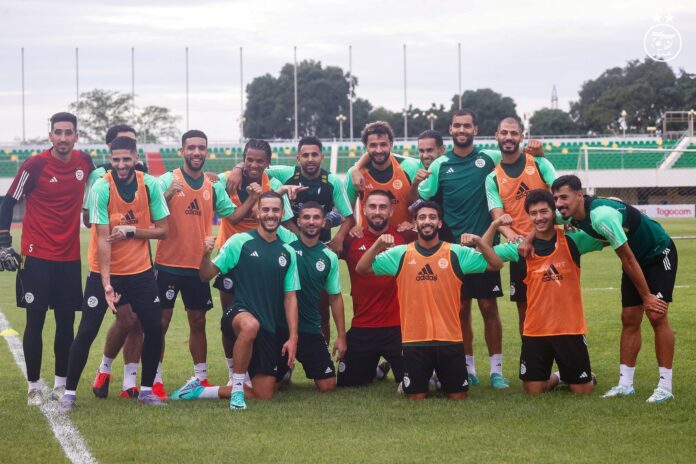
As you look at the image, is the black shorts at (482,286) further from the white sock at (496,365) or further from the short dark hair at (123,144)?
the short dark hair at (123,144)

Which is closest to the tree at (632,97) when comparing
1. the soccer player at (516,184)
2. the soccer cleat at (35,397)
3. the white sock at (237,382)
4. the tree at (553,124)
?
the tree at (553,124)

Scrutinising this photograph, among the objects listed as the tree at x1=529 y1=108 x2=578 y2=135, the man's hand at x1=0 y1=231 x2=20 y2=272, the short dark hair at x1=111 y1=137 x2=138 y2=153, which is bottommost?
the man's hand at x1=0 y1=231 x2=20 y2=272

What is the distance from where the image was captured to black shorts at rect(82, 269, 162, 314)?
24.4 ft

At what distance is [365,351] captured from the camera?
820 centimetres

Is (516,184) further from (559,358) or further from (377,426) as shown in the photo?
(377,426)

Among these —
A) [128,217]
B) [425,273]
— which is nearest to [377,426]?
[425,273]

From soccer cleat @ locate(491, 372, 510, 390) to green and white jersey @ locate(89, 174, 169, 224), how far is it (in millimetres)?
2943

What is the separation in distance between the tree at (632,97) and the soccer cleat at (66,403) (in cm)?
5260

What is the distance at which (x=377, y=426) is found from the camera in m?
6.46

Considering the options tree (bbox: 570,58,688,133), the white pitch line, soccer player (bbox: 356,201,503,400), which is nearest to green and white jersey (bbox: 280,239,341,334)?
soccer player (bbox: 356,201,503,400)

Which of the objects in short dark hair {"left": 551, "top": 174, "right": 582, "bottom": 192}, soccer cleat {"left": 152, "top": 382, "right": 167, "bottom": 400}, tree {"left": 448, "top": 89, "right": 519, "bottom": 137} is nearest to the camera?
Answer: short dark hair {"left": 551, "top": 174, "right": 582, "bottom": 192}

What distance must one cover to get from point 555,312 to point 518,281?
0.51m

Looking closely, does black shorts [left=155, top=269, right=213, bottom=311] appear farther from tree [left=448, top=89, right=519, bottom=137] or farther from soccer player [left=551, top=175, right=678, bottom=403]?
tree [left=448, top=89, right=519, bottom=137]

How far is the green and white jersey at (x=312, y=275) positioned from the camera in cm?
802
